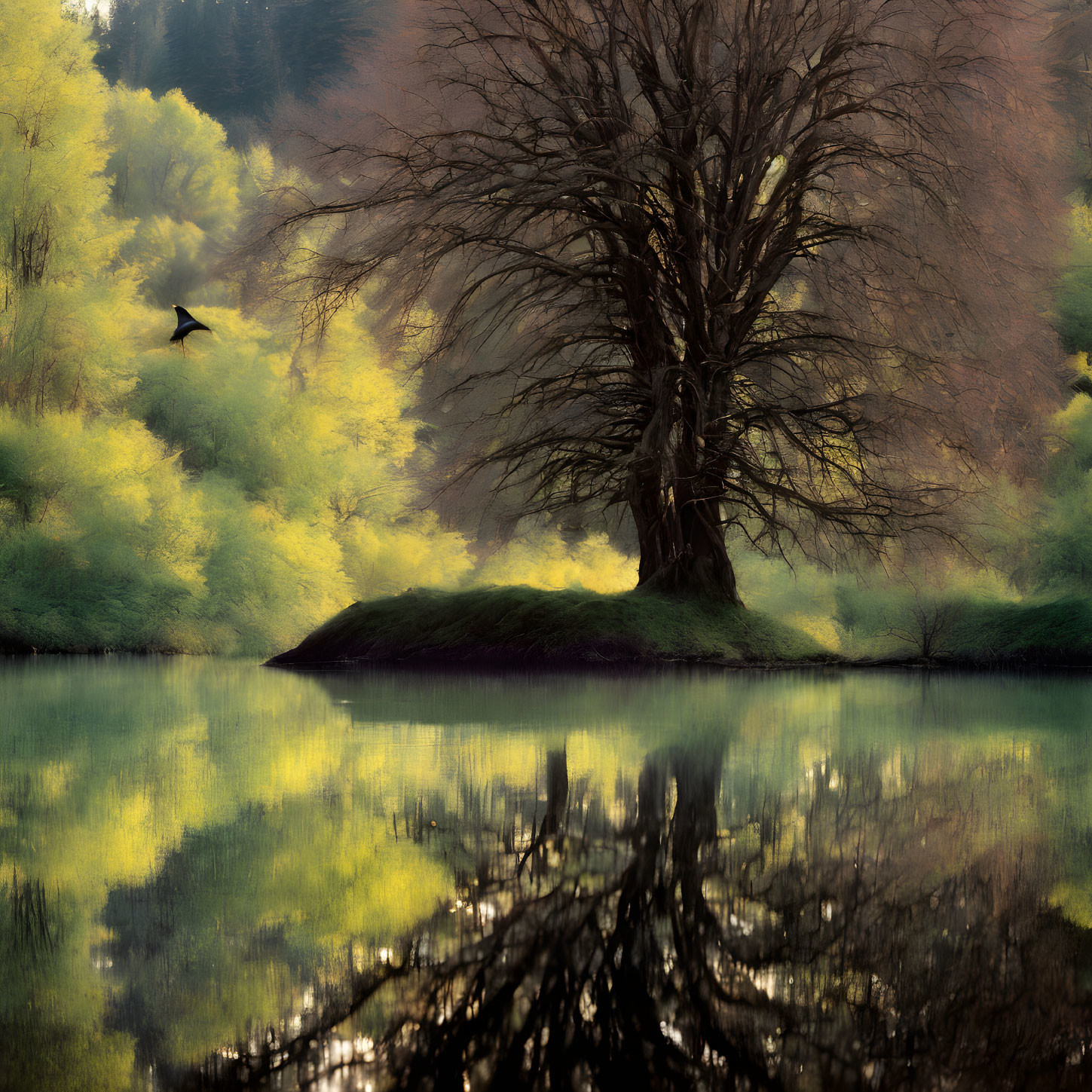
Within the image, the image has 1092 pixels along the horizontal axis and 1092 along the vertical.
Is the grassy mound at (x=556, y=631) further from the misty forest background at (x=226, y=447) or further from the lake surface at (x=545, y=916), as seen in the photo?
the lake surface at (x=545, y=916)

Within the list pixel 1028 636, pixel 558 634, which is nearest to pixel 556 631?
pixel 558 634

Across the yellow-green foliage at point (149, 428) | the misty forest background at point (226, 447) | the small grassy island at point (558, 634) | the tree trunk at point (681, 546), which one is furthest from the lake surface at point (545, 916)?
the yellow-green foliage at point (149, 428)

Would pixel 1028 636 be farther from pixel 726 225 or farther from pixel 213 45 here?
pixel 213 45

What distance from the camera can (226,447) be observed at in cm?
1611

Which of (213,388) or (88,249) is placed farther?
(213,388)

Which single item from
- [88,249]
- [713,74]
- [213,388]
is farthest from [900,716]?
[213,388]

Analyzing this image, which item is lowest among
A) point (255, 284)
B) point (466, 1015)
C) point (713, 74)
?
point (466, 1015)

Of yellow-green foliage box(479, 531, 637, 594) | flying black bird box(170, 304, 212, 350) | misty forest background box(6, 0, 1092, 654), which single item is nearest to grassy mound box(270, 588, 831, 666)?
misty forest background box(6, 0, 1092, 654)

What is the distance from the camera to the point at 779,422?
796 centimetres

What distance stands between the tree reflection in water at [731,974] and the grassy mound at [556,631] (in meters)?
5.45

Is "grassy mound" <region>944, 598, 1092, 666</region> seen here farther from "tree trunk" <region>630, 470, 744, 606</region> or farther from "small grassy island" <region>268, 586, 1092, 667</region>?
"tree trunk" <region>630, 470, 744, 606</region>

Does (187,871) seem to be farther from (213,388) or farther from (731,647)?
(213,388)

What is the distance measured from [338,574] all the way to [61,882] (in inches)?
560

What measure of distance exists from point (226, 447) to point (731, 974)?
613 inches
